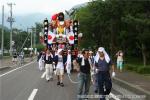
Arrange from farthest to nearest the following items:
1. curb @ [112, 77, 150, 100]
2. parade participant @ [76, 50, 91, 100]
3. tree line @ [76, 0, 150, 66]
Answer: tree line @ [76, 0, 150, 66] → curb @ [112, 77, 150, 100] → parade participant @ [76, 50, 91, 100]

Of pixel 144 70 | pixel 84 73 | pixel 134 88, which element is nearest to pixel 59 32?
pixel 144 70

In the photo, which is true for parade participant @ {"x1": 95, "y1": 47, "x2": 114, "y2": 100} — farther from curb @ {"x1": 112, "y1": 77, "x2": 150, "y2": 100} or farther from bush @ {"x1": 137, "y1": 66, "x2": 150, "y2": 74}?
bush @ {"x1": 137, "y1": 66, "x2": 150, "y2": 74}

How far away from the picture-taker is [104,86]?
13.7 metres

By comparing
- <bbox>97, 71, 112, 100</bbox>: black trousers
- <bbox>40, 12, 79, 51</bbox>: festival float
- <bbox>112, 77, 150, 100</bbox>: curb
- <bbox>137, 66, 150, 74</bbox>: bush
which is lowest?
<bbox>112, 77, 150, 100</bbox>: curb

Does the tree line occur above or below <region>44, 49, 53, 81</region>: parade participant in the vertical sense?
above

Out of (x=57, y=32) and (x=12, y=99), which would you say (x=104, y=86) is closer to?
(x=12, y=99)

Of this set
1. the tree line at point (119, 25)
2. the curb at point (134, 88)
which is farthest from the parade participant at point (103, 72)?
the tree line at point (119, 25)

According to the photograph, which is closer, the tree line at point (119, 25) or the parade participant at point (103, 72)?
the parade participant at point (103, 72)

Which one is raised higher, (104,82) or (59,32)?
(59,32)

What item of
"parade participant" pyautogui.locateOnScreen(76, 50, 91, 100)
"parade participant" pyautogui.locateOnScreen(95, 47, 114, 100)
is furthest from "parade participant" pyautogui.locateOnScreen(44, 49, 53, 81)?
"parade participant" pyautogui.locateOnScreen(95, 47, 114, 100)

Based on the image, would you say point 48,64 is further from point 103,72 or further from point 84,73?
point 103,72

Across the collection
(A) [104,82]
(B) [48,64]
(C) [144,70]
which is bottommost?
(C) [144,70]

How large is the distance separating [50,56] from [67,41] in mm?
7273

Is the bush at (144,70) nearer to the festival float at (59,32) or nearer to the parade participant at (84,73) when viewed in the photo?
the festival float at (59,32)
